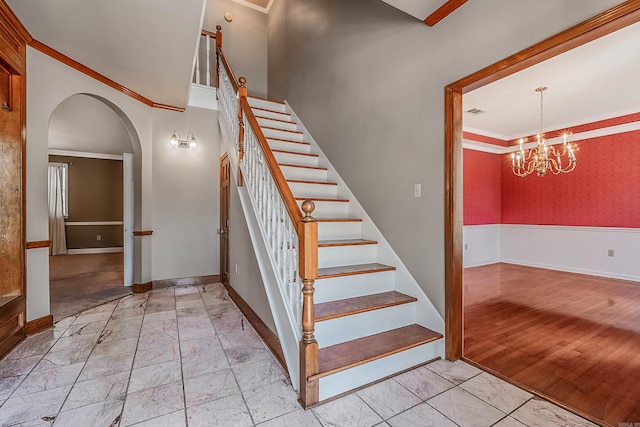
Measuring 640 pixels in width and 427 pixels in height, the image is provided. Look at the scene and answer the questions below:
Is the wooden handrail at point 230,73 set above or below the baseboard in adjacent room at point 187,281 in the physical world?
above

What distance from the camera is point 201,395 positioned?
5.80 feet

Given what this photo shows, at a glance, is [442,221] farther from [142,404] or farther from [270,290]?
[142,404]

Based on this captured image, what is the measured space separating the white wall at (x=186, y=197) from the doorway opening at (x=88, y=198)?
43cm

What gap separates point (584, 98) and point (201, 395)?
19.0ft

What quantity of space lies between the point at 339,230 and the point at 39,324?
9.85 ft

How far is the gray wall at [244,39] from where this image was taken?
18.3 ft

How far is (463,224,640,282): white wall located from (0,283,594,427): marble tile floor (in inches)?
170

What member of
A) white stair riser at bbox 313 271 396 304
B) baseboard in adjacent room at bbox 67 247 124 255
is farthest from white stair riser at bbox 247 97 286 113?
baseboard in adjacent room at bbox 67 247 124 255

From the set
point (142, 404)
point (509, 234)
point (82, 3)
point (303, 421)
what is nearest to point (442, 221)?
point (303, 421)

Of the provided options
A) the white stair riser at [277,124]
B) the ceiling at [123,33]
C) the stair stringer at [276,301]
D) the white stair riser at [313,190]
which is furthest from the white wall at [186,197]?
the white stair riser at [313,190]

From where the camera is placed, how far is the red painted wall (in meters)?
4.60

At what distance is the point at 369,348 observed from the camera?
6.31ft

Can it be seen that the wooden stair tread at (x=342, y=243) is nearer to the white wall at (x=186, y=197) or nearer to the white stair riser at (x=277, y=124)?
the white stair riser at (x=277, y=124)

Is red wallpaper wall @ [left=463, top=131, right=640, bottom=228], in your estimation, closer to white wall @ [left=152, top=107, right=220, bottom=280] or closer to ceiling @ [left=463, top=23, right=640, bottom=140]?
ceiling @ [left=463, top=23, right=640, bottom=140]
